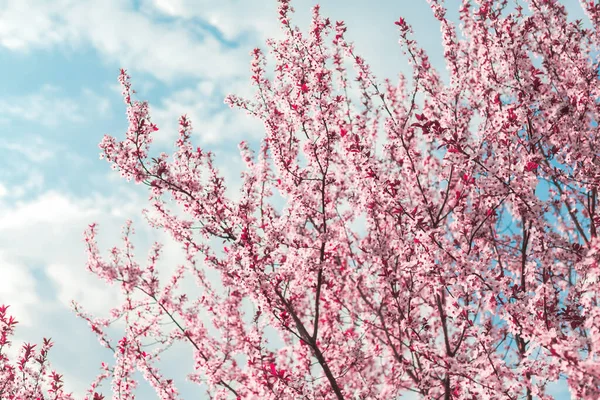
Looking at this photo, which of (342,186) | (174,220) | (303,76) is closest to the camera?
(303,76)

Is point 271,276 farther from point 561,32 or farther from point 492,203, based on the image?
point 561,32

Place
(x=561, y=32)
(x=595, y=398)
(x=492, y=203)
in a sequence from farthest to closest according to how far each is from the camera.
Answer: (x=561, y=32) → (x=492, y=203) → (x=595, y=398)

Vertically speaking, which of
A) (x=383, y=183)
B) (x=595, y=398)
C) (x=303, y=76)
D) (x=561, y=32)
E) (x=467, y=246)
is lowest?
(x=595, y=398)

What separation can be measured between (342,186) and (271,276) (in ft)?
11.4

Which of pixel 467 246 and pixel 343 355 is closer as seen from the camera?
pixel 467 246

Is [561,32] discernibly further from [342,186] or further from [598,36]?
[342,186]

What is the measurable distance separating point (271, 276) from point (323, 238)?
3.08 ft

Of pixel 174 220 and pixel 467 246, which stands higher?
pixel 174 220

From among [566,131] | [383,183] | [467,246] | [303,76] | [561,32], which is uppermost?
[561,32]

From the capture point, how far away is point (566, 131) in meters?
6.47

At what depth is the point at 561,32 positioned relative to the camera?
310 inches

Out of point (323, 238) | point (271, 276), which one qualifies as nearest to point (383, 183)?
point (323, 238)

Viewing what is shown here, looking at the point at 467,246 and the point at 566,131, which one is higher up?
the point at 566,131

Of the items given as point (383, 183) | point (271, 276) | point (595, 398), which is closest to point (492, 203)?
point (383, 183)
